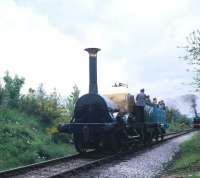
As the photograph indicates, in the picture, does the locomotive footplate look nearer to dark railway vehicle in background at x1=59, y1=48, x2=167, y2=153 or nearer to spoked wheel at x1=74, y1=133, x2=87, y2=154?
dark railway vehicle in background at x1=59, y1=48, x2=167, y2=153

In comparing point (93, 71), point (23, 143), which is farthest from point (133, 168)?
point (93, 71)

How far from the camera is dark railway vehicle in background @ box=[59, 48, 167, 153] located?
62.8 feet

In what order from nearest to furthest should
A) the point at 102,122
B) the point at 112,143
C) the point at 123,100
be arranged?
the point at 112,143
the point at 102,122
the point at 123,100

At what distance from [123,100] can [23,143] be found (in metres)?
5.09

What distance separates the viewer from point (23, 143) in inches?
736

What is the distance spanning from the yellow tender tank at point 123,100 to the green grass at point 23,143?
2.85 metres

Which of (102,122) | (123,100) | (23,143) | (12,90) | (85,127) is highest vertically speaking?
(12,90)

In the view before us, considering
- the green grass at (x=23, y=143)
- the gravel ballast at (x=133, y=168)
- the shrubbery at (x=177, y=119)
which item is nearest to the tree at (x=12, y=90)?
the green grass at (x=23, y=143)

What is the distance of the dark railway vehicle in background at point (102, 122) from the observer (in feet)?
62.8

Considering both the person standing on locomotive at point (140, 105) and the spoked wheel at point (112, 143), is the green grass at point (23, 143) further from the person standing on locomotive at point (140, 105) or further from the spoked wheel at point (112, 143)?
the person standing on locomotive at point (140, 105)

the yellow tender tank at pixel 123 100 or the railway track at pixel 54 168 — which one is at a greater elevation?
the yellow tender tank at pixel 123 100

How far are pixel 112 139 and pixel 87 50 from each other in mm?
5315

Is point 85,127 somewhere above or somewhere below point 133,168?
above

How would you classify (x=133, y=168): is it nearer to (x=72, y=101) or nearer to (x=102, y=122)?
(x=102, y=122)
